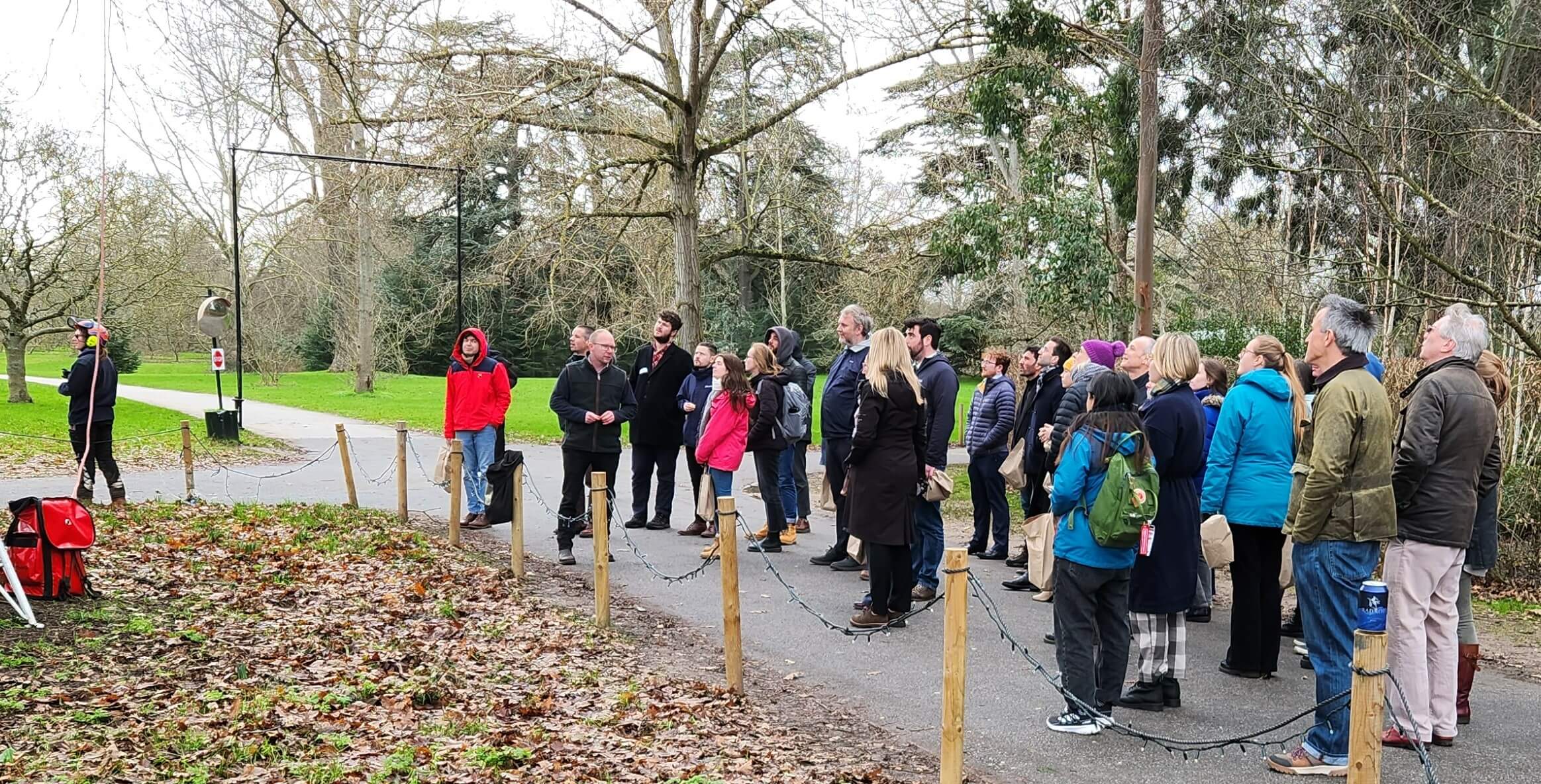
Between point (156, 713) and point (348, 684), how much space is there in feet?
3.21

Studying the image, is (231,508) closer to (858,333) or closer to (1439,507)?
(858,333)

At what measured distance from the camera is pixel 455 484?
396 inches

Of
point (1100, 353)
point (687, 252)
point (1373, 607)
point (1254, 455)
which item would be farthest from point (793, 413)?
point (687, 252)

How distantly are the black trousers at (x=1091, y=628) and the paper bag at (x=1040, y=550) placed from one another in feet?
7.67

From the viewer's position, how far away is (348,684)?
6.26 meters

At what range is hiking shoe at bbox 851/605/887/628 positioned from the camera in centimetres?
750

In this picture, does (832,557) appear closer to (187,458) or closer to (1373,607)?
(1373,607)

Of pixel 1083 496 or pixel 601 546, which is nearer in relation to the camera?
pixel 1083 496

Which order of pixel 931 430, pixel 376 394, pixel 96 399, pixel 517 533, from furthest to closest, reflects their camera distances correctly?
pixel 376 394, pixel 96 399, pixel 517 533, pixel 931 430

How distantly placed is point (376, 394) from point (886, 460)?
1364 inches

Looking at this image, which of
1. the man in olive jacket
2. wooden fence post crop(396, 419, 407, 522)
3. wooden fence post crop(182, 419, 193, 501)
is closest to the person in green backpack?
the man in olive jacket

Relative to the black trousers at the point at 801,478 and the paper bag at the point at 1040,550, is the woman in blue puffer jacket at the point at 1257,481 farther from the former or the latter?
the black trousers at the point at 801,478

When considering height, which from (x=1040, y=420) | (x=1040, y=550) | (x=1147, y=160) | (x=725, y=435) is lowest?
(x=1040, y=550)

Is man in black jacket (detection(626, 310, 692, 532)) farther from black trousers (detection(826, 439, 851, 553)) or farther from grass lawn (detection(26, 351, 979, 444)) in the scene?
grass lawn (detection(26, 351, 979, 444))
